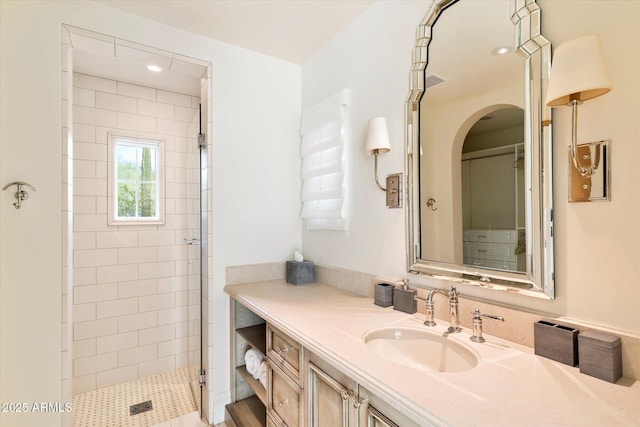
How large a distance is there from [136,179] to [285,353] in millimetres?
2098

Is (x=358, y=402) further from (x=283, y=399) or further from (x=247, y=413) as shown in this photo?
(x=247, y=413)

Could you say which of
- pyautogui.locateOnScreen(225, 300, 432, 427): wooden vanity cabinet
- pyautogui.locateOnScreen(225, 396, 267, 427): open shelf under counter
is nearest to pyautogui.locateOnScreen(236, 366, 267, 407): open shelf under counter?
pyautogui.locateOnScreen(225, 300, 432, 427): wooden vanity cabinet

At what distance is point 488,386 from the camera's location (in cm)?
84

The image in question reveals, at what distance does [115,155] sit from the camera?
102 inches

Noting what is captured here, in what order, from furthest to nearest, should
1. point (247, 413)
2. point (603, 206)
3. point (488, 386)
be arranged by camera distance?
point (247, 413) → point (603, 206) → point (488, 386)

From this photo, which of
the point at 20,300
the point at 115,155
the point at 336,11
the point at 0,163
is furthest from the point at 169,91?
the point at 20,300

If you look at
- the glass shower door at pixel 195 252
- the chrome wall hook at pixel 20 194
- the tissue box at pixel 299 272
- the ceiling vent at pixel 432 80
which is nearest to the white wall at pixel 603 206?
the ceiling vent at pixel 432 80

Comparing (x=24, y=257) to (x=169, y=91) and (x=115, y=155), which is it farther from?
(x=169, y=91)

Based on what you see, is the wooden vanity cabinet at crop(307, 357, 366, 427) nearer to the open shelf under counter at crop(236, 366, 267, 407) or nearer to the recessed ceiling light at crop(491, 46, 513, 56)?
the open shelf under counter at crop(236, 366, 267, 407)

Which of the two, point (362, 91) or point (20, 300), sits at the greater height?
point (362, 91)

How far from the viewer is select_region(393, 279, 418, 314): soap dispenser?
1.46 meters

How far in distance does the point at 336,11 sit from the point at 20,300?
2.26 meters

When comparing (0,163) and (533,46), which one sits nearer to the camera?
(533,46)

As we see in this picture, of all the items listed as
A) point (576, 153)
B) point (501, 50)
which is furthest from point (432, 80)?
point (576, 153)
